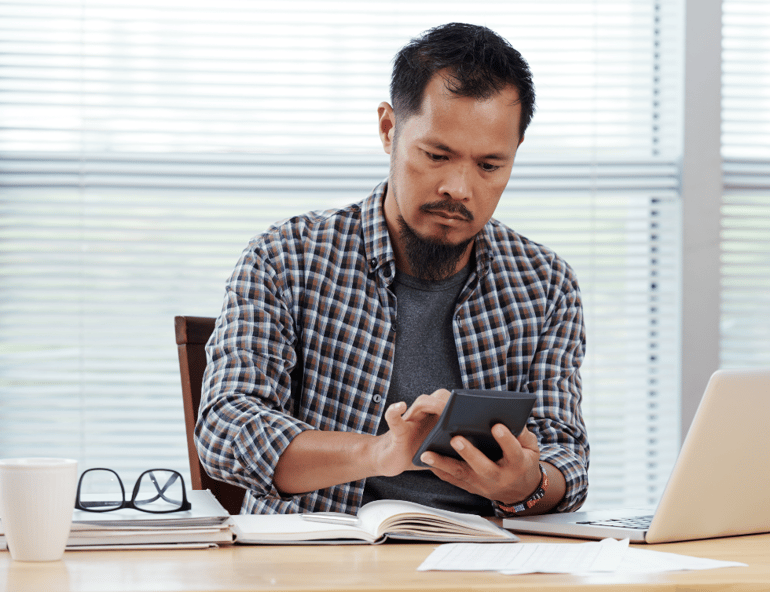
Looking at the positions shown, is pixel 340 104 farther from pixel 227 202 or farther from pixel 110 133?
pixel 110 133

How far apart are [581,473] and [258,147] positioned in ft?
4.70

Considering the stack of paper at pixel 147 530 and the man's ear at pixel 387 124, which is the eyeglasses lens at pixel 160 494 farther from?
the man's ear at pixel 387 124

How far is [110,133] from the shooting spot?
7.52 ft

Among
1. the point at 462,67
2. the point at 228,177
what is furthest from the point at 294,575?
the point at 228,177

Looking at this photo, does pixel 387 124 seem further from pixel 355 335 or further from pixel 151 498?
pixel 151 498

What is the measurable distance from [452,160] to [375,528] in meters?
0.72

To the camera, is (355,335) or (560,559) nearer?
(560,559)

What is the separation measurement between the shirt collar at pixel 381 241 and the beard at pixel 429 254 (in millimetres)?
37

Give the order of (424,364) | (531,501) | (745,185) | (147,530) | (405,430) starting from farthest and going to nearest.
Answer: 1. (745,185)
2. (424,364)
3. (531,501)
4. (405,430)
5. (147,530)

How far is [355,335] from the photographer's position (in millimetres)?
1511

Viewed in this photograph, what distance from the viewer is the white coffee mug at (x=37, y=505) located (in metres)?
0.80

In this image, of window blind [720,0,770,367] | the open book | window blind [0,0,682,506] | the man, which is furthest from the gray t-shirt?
window blind [720,0,770,367]

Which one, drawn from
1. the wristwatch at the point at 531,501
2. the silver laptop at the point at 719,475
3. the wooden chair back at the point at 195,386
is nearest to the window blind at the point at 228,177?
the wooden chair back at the point at 195,386

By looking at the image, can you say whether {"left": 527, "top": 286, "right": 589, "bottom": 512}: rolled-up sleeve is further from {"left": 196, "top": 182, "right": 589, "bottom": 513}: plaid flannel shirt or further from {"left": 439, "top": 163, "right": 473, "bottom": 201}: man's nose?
{"left": 439, "top": 163, "right": 473, "bottom": 201}: man's nose
